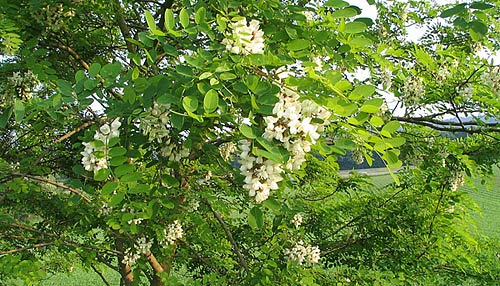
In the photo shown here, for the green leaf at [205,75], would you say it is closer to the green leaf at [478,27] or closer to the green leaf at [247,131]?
the green leaf at [247,131]

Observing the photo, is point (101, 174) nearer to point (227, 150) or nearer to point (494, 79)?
point (494, 79)

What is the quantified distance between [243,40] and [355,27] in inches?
18.0

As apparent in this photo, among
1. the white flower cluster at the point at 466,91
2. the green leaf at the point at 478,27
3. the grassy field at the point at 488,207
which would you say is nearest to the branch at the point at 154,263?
the white flower cluster at the point at 466,91

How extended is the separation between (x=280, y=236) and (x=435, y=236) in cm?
110

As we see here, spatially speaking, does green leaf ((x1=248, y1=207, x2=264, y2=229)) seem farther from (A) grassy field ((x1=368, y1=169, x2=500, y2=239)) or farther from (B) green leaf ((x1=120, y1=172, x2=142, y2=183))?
(A) grassy field ((x1=368, y1=169, x2=500, y2=239))

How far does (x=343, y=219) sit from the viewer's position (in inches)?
163

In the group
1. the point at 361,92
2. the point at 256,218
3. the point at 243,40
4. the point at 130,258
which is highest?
the point at 243,40

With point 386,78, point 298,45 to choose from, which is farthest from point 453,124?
point 298,45

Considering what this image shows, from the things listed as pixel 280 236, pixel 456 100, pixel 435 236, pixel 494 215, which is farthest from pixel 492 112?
pixel 494 215

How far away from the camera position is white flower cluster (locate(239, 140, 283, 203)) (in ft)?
4.20

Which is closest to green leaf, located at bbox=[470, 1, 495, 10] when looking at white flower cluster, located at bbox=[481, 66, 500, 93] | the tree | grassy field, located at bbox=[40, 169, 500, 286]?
the tree

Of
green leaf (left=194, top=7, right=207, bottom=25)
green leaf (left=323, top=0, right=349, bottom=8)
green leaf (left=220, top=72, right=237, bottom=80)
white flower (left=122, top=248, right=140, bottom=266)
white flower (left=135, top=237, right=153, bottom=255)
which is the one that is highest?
green leaf (left=194, top=7, right=207, bottom=25)

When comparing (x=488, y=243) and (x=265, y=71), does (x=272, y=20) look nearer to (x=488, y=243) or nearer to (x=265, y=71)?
(x=265, y=71)

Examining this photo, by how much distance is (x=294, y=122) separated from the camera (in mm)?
1229
